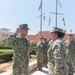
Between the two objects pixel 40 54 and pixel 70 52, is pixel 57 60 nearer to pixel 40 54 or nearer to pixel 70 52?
pixel 70 52

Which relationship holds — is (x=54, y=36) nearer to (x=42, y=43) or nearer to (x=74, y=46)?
(x=74, y=46)

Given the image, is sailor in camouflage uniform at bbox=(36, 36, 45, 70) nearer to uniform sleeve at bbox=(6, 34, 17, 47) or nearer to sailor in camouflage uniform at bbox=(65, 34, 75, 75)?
sailor in camouflage uniform at bbox=(65, 34, 75, 75)

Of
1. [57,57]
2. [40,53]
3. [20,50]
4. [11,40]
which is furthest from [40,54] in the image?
[57,57]

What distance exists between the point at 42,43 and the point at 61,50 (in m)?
6.81

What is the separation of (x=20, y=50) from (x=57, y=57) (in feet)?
2.96

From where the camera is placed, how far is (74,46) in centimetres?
924

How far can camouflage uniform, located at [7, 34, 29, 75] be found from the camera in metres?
4.80

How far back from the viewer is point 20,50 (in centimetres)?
489

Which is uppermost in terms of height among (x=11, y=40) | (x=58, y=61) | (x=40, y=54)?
(x=11, y=40)

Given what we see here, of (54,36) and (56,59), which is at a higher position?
(54,36)

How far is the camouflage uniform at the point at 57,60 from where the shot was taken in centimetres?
426

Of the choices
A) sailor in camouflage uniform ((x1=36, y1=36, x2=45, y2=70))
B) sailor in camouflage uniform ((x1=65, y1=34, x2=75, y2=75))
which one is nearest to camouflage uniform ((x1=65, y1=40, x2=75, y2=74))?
sailor in camouflage uniform ((x1=65, y1=34, x2=75, y2=75))

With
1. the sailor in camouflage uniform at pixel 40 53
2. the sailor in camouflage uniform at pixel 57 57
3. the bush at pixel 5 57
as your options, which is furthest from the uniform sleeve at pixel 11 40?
the bush at pixel 5 57

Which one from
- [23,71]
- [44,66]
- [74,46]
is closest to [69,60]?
[74,46]
